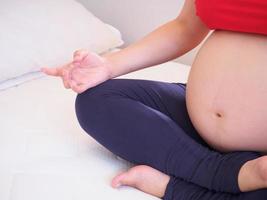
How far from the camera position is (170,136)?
754 mm

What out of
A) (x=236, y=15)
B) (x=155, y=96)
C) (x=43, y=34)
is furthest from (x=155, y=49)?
(x=43, y=34)

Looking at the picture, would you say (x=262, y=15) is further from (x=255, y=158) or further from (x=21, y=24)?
(x=21, y=24)

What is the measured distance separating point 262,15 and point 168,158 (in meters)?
0.28

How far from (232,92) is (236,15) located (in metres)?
0.13

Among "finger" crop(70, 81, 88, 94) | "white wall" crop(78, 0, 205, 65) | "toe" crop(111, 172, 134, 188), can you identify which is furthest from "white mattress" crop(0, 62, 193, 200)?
"white wall" crop(78, 0, 205, 65)

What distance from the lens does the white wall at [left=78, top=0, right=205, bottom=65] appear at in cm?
152

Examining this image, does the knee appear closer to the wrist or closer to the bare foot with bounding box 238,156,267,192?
the wrist

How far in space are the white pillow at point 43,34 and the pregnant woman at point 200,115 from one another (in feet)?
1.05

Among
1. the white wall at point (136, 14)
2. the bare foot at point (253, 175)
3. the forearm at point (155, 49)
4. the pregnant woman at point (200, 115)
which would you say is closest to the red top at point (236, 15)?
the pregnant woman at point (200, 115)

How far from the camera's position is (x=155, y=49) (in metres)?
0.89

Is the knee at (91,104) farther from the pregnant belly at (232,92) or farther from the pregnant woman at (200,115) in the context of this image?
the pregnant belly at (232,92)

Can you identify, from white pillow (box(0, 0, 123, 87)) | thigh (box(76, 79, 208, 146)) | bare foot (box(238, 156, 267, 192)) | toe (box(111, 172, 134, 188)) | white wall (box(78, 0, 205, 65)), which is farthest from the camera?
white wall (box(78, 0, 205, 65))

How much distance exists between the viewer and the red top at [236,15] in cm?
71

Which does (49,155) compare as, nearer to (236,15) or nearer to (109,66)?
(109,66)
